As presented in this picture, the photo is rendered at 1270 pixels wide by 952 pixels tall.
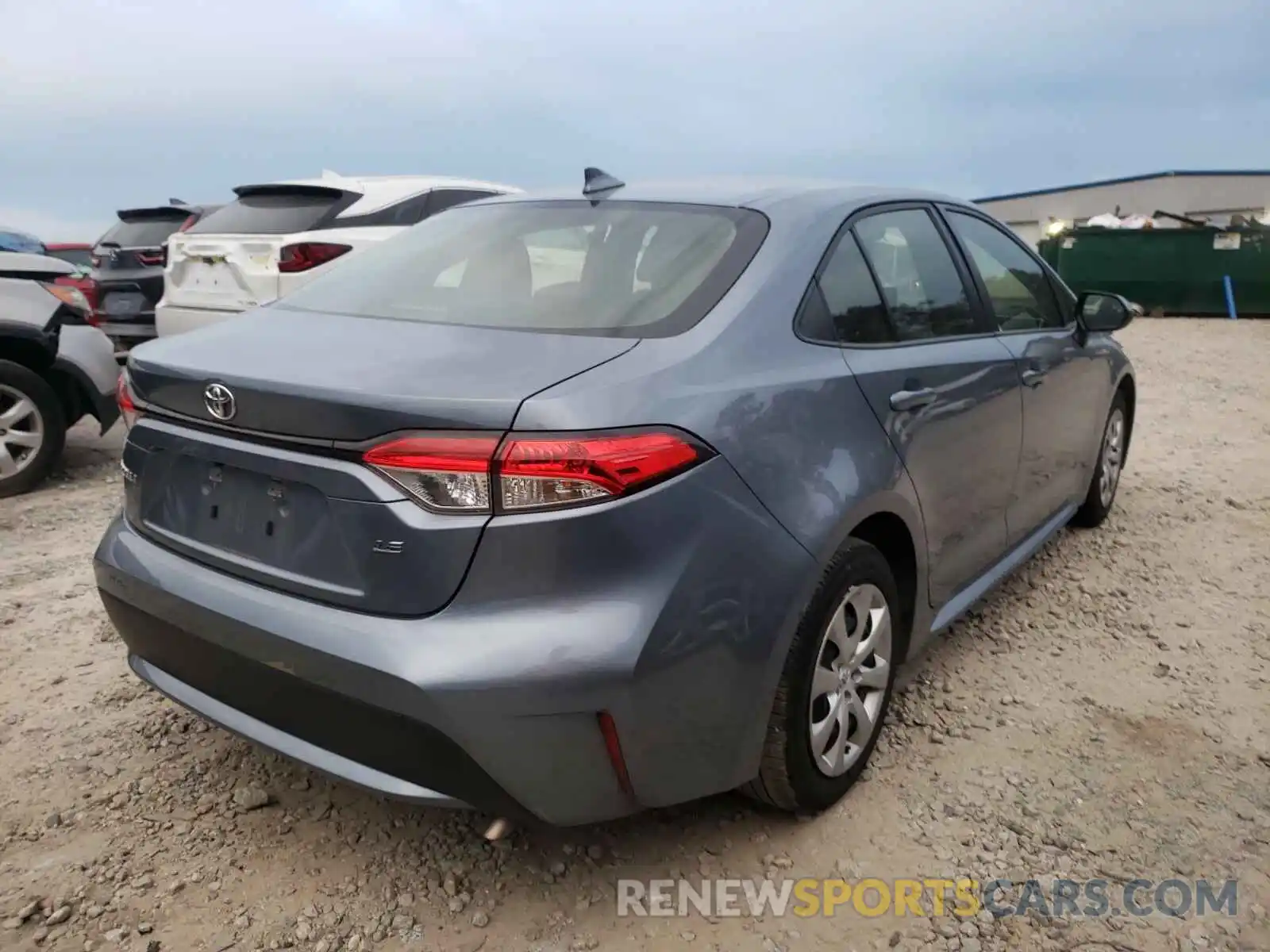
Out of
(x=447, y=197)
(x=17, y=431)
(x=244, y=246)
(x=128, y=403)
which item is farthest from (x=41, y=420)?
(x=128, y=403)

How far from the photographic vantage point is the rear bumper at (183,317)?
6.09 meters

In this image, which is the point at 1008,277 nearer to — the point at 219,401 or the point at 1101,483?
the point at 1101,483

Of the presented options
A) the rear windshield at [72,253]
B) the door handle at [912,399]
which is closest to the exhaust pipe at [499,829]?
the door handle at [912,399]

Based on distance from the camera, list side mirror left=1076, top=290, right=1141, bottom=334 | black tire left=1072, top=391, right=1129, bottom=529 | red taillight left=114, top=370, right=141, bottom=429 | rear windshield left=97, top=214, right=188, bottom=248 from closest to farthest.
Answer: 1. red taillight left=114, top=370, right=141, bottom=429
2. side mirror left=1076, top=290, right=1141, bottom=334
3. black tire left=1072, top=391, right=1129, bottom=529
4. rear windshield left=97, top=214, right=188, bottom=248

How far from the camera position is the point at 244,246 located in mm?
6059

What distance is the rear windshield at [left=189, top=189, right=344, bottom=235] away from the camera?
6.09 m

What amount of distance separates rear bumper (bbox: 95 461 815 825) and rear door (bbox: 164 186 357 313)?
433 centimetres

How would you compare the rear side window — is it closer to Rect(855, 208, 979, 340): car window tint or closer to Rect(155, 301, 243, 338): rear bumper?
Rect(155, 301, 243, 338): rear bumper

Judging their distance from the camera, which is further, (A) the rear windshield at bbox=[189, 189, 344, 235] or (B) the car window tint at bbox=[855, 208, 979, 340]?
(A) the rear windshield at bbox=[189, 189, 344, 235]

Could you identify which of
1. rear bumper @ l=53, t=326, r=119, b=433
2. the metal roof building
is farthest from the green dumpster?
rear bumper @ l=53, t=326, r=119, b=433

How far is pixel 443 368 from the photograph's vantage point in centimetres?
191

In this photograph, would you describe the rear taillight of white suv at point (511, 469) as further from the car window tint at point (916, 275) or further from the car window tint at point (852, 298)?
the car window tint at point (916, 275)

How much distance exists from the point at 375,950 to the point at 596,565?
1005 millimetres

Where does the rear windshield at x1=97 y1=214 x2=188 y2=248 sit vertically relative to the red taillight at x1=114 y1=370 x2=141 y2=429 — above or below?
above
